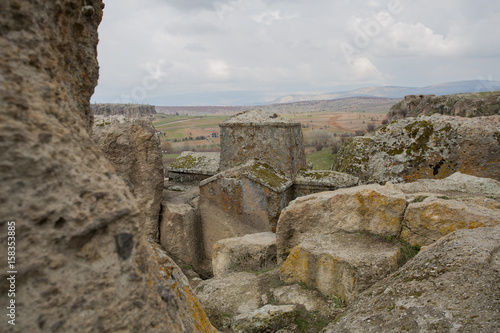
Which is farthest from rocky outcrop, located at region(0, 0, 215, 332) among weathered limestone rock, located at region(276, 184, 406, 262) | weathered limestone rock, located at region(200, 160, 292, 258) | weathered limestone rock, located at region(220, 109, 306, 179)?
weathered limestone rock, located at region(220, 109, 306, 179)

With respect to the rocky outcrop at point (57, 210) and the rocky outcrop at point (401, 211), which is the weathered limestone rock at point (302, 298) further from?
the rocky outcrop at point (57, 210)

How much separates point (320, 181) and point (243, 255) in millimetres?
2598

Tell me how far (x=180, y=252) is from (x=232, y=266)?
219 centimetres

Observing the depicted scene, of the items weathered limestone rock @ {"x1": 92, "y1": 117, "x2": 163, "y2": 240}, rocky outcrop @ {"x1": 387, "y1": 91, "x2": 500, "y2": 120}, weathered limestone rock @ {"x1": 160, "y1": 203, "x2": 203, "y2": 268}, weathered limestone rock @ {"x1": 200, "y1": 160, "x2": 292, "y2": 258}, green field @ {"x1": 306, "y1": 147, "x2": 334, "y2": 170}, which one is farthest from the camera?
rocky outcrop @ {"x1": 387, "y1": 91, "x2": 500, "y2": 120}

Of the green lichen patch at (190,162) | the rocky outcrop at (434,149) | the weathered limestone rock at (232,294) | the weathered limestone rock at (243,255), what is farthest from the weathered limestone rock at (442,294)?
the green lichen patch at (190,162)

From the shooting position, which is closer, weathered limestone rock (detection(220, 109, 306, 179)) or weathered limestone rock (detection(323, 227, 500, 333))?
weathered limestone rock (detection(323, 227, 500, 333))

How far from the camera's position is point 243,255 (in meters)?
4.80

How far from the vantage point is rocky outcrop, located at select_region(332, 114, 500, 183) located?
4812 millimetres

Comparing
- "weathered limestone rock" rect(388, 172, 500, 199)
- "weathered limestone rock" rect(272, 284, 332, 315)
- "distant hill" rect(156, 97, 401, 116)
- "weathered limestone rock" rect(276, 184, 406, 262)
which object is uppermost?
"distant hill" rect(156, 97, 401, 116)

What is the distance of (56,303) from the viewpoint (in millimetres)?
1219

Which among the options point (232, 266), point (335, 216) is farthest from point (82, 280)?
point (232, 266)

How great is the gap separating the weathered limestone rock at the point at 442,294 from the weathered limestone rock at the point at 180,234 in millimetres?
4557

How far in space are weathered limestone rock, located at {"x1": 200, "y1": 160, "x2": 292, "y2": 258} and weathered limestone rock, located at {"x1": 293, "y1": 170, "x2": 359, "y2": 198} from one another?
25 centimetres

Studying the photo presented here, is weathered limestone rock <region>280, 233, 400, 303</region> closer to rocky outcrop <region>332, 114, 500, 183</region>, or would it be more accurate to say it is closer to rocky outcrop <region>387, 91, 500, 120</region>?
rocky outcrop <region>332, 114, 500, 183</region>
